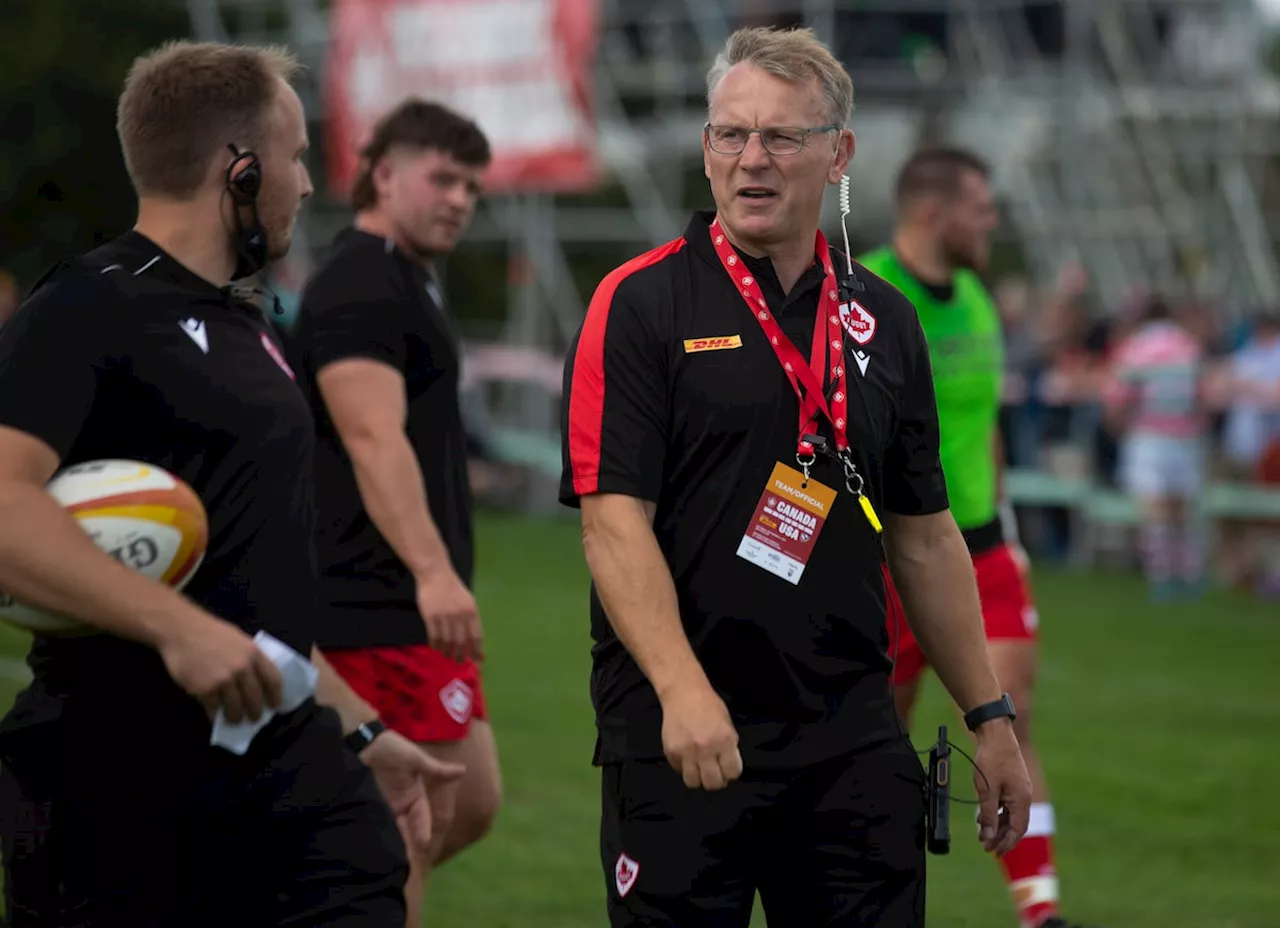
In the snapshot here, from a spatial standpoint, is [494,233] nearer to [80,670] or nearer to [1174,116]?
[1174,116]

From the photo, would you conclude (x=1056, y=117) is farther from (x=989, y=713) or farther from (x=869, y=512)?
(x=869, y=512)

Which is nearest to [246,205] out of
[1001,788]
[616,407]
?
[616,407]

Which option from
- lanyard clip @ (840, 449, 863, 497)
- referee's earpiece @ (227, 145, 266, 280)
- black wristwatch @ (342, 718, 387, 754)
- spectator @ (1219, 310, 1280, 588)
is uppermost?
spectator @ (1219, 310, 1280, 588)

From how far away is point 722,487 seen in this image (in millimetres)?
3779

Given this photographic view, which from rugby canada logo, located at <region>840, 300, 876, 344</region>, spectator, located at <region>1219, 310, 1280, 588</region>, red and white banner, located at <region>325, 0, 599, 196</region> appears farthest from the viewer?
red and white banner, located at <region>325, 0, 599, 196</region>

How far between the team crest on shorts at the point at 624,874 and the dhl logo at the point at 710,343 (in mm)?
965

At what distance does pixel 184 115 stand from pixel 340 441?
176cm

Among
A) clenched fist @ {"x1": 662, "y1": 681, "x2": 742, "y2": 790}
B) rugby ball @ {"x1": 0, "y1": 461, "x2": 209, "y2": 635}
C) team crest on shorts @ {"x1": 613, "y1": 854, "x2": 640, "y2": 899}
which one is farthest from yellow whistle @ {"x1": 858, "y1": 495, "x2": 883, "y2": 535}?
rugby ball @ {"x1": 0, "y1": 461, "x2": 209, "y2": 635}

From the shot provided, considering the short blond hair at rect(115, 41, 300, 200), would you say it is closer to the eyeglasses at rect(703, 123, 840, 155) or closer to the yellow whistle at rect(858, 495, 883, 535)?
the eyeglasses at rect(703, 123, 840, 155)

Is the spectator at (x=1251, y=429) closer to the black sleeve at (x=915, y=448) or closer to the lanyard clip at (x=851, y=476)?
the black sleeve at (x=915, y=448)

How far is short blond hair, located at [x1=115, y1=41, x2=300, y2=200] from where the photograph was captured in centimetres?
388

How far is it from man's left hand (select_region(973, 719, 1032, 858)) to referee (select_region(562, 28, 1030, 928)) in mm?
228

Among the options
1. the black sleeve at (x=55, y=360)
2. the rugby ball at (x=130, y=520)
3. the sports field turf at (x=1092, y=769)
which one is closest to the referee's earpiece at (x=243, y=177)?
the black sleeve at (x=55, y=360)

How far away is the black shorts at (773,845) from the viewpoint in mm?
3766
